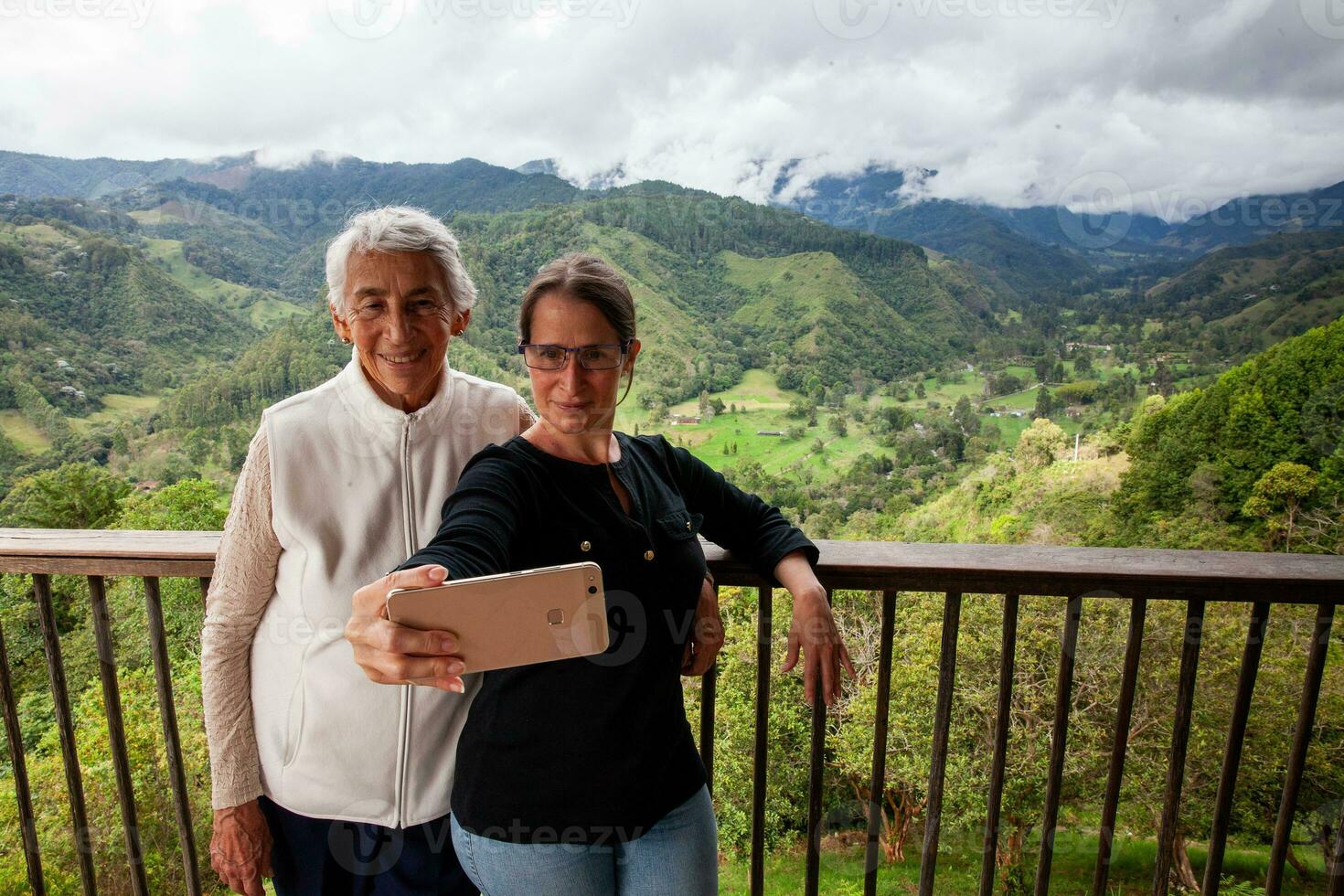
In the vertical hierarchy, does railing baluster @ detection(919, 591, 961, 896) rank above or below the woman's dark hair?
below

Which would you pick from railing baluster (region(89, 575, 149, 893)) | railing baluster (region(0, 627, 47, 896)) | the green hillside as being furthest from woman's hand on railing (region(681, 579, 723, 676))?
the green hillside

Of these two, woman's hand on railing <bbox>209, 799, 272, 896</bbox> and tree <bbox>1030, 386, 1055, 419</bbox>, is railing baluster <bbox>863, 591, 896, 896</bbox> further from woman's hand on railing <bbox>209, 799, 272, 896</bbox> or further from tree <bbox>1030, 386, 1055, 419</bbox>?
tree <bbox>1030, 386, 1055, 419</bbox>

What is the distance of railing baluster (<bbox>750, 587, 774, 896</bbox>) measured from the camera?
4.57 feet

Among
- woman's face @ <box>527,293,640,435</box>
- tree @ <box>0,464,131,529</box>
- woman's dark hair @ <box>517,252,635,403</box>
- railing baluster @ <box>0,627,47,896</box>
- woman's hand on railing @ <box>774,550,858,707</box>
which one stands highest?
woman's dark hair @ <box>517,252,635,403</box>

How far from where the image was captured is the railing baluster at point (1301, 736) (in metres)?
1.40

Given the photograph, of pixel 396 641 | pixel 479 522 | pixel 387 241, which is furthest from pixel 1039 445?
pixel 396 641

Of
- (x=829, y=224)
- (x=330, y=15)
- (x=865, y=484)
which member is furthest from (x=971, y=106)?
(x=330, y=15)

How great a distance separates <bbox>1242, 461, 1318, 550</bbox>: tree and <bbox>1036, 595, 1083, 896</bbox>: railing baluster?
67.7ft

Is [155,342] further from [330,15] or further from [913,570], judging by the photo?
[913,570]

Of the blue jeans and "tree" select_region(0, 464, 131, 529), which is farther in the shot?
"tree" select_region(0, 464, 131, 529)

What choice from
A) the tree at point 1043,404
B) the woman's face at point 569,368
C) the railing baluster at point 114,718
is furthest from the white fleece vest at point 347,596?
the tree at point 1043,404

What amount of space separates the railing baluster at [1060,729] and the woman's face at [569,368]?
1.01 m

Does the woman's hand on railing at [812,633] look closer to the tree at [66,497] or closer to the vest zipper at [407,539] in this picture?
the vest zipper at [407,539]

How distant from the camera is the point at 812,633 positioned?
1.27 metres
